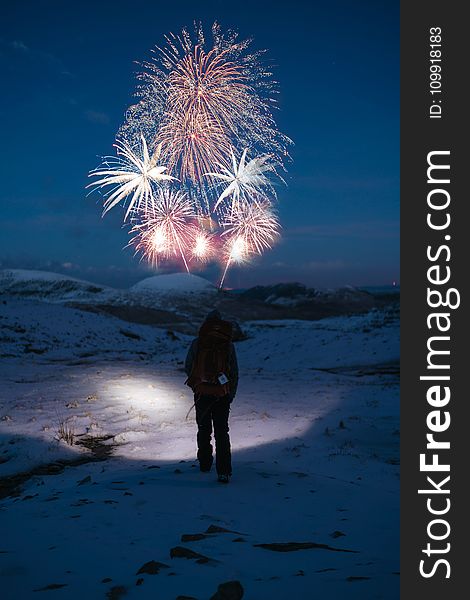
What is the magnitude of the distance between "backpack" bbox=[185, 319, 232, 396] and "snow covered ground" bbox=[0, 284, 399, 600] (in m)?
1.24

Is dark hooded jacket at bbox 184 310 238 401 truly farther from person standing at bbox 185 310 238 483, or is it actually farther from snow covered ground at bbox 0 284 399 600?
snow covered ground at bbox 0 284 399 600

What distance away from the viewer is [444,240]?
504 cm

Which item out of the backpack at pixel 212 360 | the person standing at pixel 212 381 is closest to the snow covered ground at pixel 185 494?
the person standing at pixel 212 381

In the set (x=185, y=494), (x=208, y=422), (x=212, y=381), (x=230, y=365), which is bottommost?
(x=185, y=494)

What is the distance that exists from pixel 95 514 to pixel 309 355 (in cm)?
2340

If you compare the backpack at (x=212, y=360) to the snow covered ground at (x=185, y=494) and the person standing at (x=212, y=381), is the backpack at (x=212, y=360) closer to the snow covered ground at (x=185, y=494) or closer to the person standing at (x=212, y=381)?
the person standing at (x=212, y=381)

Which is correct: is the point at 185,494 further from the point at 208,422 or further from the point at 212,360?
the point at 212,360

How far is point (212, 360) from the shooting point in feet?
19.8

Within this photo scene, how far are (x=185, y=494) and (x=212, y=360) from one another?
1843 mm

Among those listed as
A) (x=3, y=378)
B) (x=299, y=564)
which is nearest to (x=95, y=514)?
(x=299, y=564)

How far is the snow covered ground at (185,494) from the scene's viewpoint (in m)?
2.93

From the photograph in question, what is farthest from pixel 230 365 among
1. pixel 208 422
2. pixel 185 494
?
pixel 185 494

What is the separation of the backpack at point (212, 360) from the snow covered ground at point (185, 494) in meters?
1.24

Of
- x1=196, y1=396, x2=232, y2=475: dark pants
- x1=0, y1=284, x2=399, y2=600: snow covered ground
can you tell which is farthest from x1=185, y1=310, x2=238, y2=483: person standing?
x1=0, y1=284, x2=399, y2=600: snow covered ground
